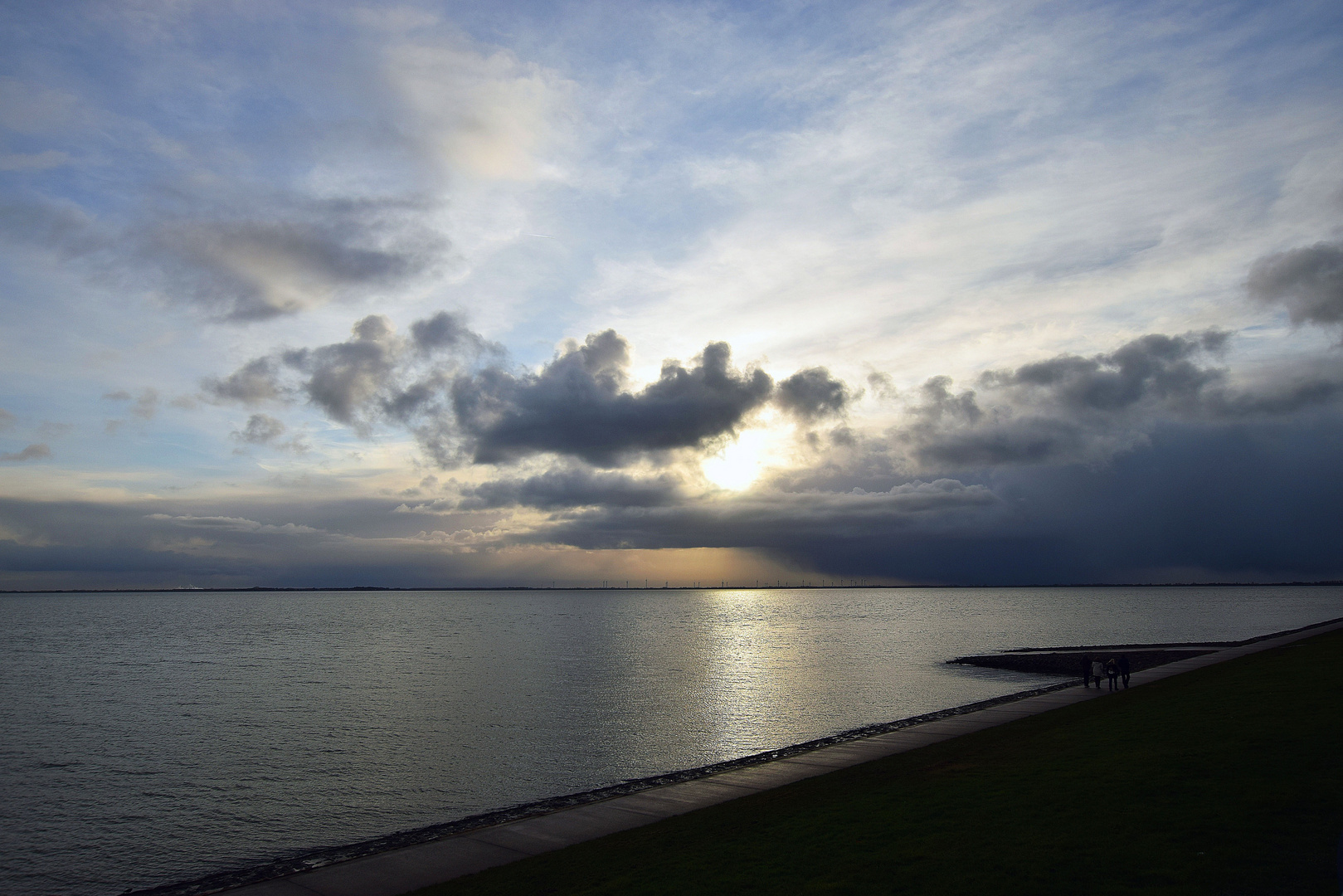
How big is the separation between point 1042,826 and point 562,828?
12579 millimetres

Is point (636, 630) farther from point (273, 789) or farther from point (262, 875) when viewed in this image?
point (262, 875)

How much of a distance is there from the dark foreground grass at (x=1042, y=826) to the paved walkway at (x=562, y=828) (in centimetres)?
113

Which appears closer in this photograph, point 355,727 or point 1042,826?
point 1042,826

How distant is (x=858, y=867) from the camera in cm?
1438

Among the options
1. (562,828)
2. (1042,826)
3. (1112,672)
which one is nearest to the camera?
(1042,826)

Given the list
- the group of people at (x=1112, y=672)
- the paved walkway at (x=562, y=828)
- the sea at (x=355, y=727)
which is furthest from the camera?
the group of people at (x=1112, y=672)

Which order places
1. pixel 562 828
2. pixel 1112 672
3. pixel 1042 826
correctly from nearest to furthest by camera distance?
pixel 1042 826, pixel 562 828, pixel 1112 672

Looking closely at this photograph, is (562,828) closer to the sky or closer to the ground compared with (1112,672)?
closer to the ground

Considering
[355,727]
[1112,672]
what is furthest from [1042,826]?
[355,727]

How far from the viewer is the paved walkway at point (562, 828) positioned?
17906 millimetres

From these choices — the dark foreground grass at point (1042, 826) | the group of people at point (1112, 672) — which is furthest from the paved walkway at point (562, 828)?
the group of people at point (1112, 672)

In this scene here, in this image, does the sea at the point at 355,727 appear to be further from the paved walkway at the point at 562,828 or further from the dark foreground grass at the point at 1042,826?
the dark foreground grass at the point at 1042,826

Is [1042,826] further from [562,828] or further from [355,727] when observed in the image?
[355,727]

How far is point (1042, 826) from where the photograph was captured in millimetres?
15141
